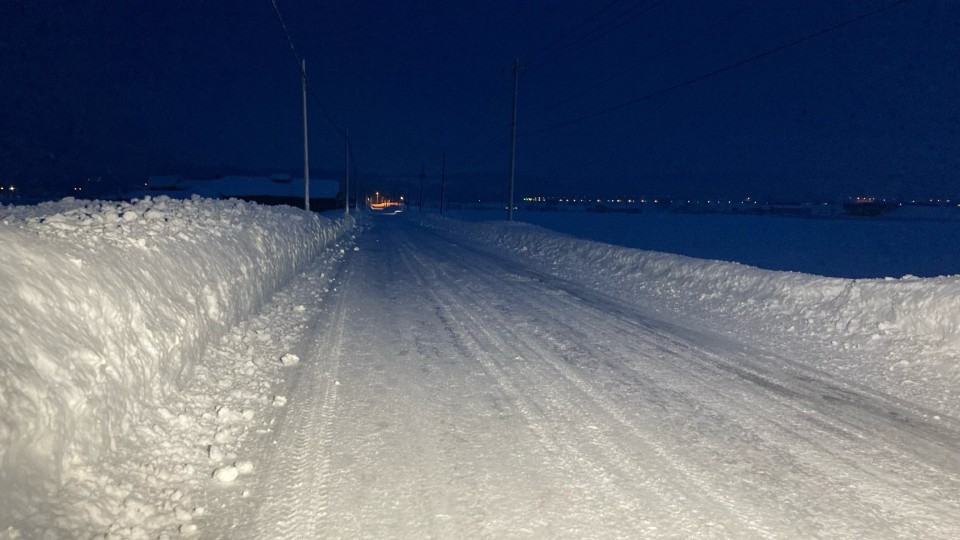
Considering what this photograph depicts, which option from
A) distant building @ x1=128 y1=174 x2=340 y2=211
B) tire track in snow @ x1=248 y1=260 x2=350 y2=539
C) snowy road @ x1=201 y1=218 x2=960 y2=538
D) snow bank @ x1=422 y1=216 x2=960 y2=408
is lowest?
tire track in snow @ x1=248 y1=260 x2=350 y2=539

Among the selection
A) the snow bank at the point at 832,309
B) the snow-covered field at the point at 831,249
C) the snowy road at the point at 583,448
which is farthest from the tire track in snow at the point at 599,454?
the snow-covered field at the point at 831,249

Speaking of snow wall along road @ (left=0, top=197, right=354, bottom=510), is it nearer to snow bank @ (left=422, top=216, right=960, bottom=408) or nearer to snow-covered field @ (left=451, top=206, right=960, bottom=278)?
snow bank @ (left=422, top=216, right=960, bottom=408)

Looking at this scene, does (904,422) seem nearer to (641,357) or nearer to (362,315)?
(641,357)

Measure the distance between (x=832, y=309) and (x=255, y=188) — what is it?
89.0 metres

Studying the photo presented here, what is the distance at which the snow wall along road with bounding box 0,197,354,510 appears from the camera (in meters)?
3.11

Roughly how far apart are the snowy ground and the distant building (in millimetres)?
76671

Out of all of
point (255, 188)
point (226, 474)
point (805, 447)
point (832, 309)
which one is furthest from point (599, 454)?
point (255, 188)

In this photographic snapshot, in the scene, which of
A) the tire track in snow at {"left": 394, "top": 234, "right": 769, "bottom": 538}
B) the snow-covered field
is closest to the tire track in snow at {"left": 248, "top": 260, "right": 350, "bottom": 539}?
the tire track in snow at {"left": 394, "top": 234, "right": 769, "bottom": 538}

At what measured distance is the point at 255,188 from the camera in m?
85.7

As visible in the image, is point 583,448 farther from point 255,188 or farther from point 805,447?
point 255,188

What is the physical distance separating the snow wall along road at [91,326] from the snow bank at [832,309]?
762cm

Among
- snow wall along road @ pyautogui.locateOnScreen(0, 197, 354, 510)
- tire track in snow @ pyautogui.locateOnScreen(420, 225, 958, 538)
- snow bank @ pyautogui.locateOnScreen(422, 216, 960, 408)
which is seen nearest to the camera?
snow wall along road @ pyautogui.locateOnScreen(0, 197, 354, 510)

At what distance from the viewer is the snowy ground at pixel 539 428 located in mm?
3270

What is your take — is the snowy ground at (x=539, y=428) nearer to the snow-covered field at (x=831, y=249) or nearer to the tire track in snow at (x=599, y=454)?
the tire track in snow at (x=599, y=454)
